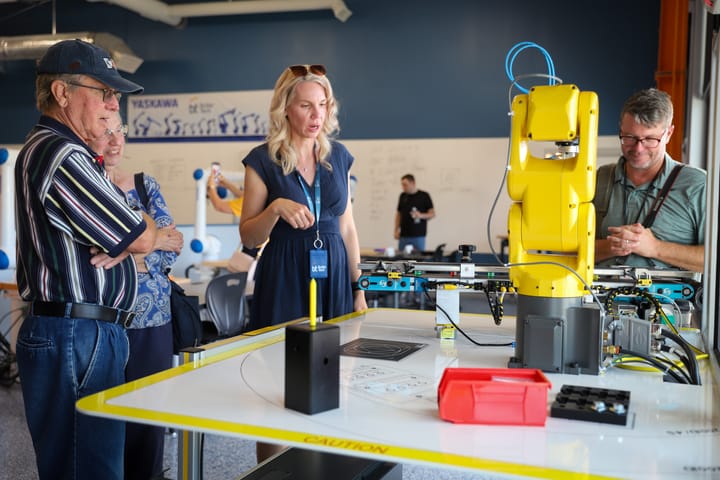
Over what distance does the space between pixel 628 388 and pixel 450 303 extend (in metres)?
0.58

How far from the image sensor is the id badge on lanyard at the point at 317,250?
2139 mm

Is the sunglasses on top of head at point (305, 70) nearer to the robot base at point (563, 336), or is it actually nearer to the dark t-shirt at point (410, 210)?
the robot base at point (563, 336)

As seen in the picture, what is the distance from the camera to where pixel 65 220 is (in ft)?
5.11

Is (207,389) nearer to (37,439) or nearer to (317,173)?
(37,439)

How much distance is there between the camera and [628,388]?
1.30 metres

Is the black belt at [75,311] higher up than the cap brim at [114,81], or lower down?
lower down

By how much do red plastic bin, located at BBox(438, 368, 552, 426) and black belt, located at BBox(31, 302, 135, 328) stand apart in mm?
908

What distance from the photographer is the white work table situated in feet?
3.03

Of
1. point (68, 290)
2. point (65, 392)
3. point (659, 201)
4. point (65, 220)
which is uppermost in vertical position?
point (659, 201)

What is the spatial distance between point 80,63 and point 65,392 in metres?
0.79

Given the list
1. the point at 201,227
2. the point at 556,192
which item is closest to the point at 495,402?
the point at 556,192

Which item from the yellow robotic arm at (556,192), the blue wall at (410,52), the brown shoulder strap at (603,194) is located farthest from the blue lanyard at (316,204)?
the blue wall at (410,52)

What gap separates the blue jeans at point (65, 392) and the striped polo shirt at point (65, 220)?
0.08m

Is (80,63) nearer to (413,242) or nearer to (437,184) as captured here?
(413,242)
